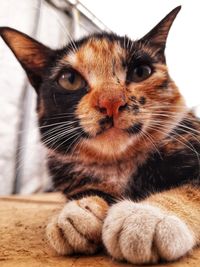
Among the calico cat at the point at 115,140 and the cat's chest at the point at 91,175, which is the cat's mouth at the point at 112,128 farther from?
the cat's chest at the point at 91,175

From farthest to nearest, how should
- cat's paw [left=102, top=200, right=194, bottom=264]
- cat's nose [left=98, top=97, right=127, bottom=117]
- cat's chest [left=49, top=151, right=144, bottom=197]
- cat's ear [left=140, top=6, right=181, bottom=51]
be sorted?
cat's ear [left=140, top=6, right=181, bottom=51]
cat's chest [left=49, top=151, right=144, bottom=197]
cat's nose [left=98, top=97, right=127, bottom=117]
cat's paw [left=102, top=200, right=194, bottom=264]

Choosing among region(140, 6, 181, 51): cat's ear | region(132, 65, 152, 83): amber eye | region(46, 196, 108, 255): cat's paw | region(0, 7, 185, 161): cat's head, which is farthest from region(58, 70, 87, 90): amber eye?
region(46, 196, 108, 255): cat's paw

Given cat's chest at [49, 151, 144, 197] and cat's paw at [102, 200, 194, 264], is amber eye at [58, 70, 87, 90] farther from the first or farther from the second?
cat's paw at [102, 200, 194, 264]

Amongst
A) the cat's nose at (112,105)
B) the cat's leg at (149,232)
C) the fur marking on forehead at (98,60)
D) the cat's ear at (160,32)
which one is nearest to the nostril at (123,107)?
the cat's nose at (112,105)

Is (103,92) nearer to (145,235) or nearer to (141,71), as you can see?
(141,71)

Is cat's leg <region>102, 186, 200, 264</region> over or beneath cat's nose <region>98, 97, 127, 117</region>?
beneath

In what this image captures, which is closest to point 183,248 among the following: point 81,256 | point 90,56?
point 81,256

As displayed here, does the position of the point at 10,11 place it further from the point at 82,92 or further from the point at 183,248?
the point at 183,248
